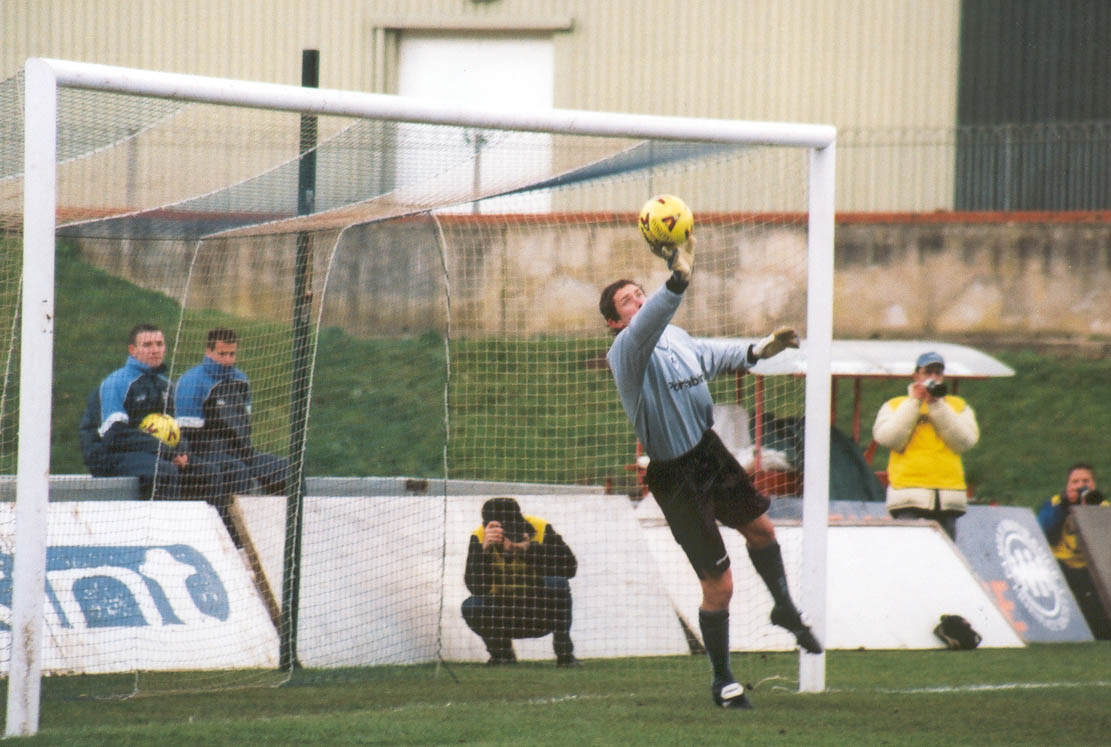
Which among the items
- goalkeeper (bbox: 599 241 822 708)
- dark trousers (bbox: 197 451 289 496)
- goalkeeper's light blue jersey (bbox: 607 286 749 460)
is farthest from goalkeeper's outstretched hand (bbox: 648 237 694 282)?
dark trousers (bbox: 197 451 289 496)

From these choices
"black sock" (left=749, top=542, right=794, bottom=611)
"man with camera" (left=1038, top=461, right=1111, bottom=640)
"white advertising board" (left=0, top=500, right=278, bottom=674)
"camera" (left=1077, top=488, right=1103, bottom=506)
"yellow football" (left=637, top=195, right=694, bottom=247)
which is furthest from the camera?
"camera" (left=1077, top=488, right=1103, bottom=506)

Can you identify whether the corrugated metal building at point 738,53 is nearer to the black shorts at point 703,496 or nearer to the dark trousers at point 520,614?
the dark trousers at point 520,614

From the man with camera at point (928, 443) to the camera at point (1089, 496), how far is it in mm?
1535

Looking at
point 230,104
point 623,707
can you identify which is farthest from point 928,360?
point 230,104

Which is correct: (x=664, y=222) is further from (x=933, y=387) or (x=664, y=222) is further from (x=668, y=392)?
(x=933, y=387)

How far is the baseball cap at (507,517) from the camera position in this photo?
868cm

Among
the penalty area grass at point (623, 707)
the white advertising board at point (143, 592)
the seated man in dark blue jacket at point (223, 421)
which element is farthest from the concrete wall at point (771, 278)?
the penalty area grass at point (623, 707)

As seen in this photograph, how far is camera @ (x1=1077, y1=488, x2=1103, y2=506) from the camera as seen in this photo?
36.6 ft

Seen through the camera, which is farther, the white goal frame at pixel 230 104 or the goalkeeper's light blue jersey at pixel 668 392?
the goalkeeper's light blue jersey at pixel 668 392

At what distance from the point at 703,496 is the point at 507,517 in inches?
91.8

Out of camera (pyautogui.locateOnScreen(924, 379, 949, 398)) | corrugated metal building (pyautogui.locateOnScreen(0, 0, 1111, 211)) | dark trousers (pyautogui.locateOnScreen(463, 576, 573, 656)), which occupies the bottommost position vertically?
A: dark trousers (pyautogui.locateOnScreen(463, 576, 573, 656))

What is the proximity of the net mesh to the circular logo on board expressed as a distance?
1608 millimetres

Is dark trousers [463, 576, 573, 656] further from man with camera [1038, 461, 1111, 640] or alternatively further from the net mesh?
man with camera [1038, 461, 1111, 640]

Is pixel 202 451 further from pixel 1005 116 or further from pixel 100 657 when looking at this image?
pixel 1005 116
